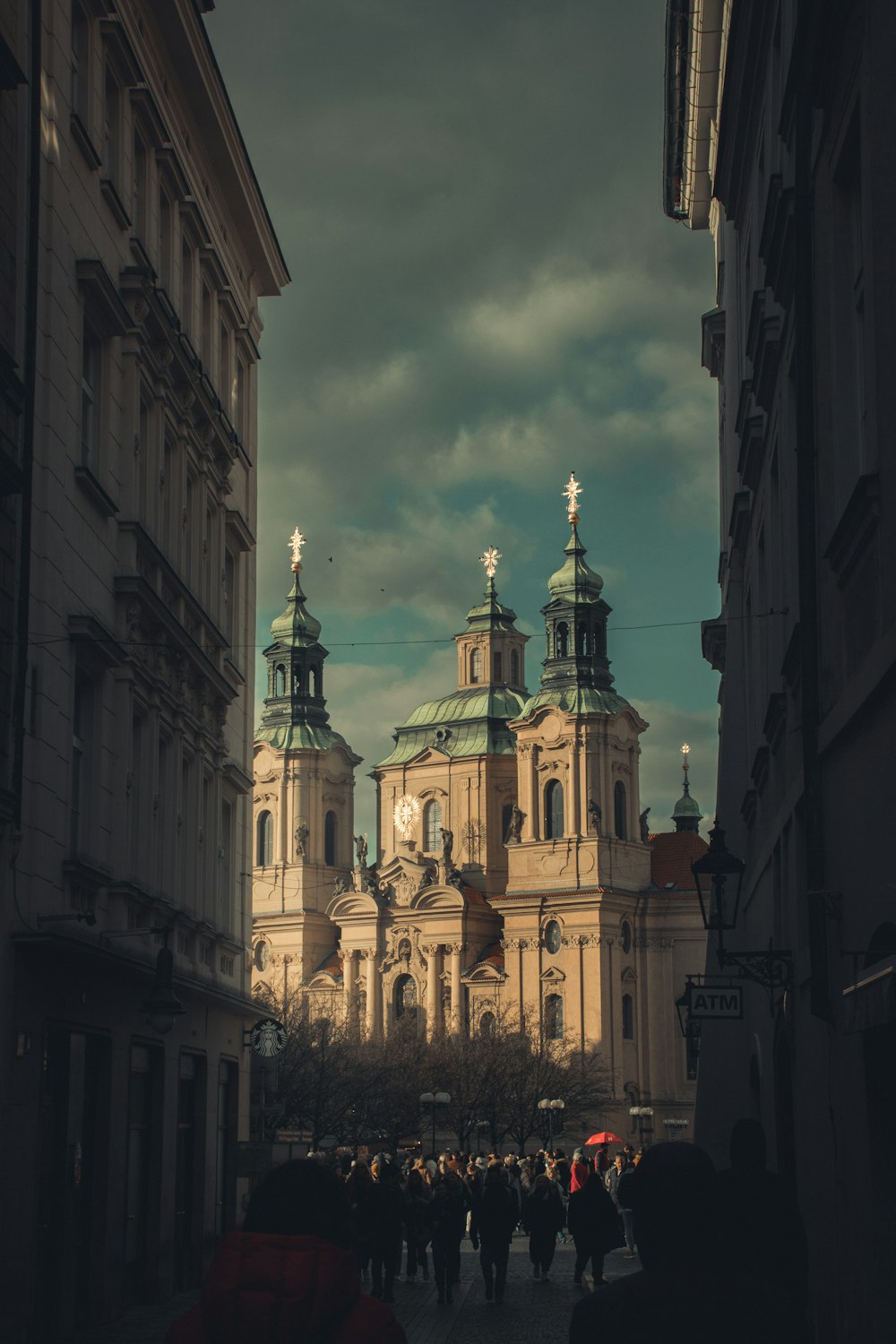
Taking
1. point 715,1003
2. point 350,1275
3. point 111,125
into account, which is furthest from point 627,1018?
point 350,1275

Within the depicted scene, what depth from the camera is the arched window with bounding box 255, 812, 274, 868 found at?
10894cm

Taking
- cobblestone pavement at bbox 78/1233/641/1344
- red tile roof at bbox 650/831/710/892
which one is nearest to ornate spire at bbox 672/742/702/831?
red tile roof at bbox 650/831/710/892

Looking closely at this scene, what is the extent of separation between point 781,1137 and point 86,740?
7375mm

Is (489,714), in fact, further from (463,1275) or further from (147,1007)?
(147,1007)

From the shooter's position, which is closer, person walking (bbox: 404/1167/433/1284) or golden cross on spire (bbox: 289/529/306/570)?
person walking (bbox: 404/1167/433/1284)

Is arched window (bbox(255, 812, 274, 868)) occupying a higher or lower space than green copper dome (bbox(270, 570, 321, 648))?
lower

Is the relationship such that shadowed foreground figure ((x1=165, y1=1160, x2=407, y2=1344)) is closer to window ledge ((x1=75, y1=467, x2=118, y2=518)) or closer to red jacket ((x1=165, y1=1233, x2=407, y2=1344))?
red jacket ((x1=165, y1=1233, x2=407, y2=1344))

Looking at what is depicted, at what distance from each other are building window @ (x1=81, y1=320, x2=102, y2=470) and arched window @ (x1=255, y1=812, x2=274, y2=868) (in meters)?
90.6

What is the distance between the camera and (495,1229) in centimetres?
2406

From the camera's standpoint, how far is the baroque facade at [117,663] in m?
15.5

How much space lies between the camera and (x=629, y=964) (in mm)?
94688

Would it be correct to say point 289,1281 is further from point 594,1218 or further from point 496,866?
point 496,866

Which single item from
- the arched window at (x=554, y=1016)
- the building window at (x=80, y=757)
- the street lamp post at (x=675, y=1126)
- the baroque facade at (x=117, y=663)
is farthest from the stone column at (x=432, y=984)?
the building window at (x=80, y=757)

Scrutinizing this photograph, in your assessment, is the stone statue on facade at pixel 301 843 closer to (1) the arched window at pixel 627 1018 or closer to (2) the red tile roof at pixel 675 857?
(2) the red tile roof at pixel 675 857
